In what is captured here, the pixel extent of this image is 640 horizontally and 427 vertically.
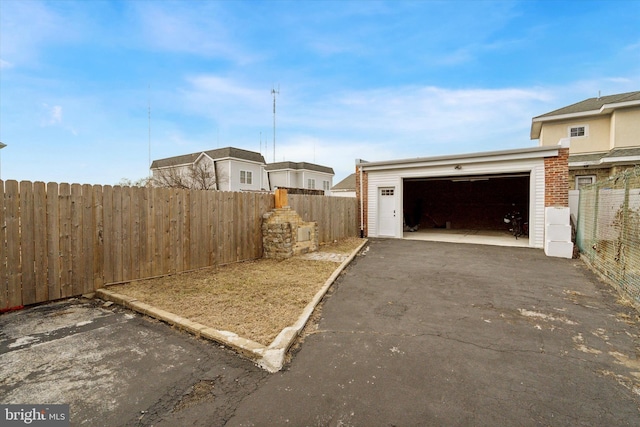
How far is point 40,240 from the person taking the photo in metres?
4.29

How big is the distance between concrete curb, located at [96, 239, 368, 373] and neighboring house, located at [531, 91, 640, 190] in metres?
15.9

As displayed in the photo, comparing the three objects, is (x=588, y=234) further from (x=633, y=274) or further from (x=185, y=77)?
(x=185, y=77)

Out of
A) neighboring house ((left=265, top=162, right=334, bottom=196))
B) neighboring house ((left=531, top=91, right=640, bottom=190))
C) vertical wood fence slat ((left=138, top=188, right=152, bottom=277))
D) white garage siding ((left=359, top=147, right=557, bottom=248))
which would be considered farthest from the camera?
neighboring house ((left=265, top=162, right=334, bottom=196))

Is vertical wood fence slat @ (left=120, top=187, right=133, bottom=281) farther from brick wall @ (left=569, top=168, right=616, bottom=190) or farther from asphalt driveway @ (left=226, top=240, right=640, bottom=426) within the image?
brick wall @ (left=569, top=168, right=616, bottom=190)

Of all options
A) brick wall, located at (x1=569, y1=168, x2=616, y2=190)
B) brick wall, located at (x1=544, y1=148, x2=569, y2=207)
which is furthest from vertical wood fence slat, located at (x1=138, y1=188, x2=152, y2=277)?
brick wall, located at (x1=569, y1=168, x2=616, y2=190)

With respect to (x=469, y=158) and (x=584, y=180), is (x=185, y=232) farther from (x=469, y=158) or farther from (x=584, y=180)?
(x=584, y=180)

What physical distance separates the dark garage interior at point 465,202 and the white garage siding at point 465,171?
12.0 ft

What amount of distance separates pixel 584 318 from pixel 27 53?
41.3 ft

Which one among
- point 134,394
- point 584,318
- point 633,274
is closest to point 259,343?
point 134,394

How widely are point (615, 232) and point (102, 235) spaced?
32.5ft

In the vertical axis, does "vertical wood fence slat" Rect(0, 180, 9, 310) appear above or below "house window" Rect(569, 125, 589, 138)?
below

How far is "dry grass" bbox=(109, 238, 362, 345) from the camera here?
3.57m

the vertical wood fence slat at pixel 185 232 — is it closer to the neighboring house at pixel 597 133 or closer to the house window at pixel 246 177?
the neighboring house at pixel 597 133

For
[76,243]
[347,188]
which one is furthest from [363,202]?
[347,188]
